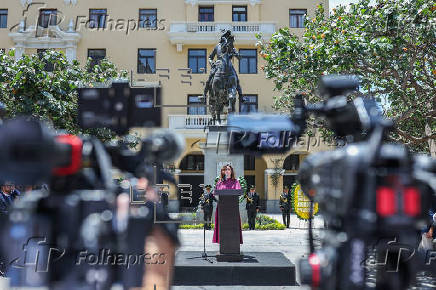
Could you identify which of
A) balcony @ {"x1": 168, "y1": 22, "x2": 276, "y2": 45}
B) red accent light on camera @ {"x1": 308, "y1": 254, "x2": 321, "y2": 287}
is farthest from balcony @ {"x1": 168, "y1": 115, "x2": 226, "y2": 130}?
balcony @ {"x1": 168, "y1": 22, "x2": 276, "y2": 45}

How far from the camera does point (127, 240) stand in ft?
4.89

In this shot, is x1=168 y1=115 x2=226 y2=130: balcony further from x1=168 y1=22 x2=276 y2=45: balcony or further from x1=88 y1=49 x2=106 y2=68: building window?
x1=168 y1=22 x2=276 y2=45: balcony

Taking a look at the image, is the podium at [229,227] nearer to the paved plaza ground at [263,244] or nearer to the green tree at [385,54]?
the paved plaza ground at [263,244]

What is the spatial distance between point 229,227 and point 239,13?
22.6m

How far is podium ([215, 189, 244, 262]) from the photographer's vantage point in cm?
752

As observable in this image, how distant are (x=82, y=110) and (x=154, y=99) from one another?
0.27m

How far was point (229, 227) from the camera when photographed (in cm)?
779

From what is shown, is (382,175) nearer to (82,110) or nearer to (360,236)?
(360,236)

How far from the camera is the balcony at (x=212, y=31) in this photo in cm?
1808

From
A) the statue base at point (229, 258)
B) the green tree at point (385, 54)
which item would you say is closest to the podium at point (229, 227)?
the statue base at point (229, 258)

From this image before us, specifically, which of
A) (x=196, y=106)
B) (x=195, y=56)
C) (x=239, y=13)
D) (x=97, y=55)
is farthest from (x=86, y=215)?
(x=239, y=13)

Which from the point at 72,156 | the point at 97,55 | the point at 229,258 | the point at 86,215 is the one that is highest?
the point at 97,55

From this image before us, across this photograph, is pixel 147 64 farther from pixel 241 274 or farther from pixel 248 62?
pixel 248 62

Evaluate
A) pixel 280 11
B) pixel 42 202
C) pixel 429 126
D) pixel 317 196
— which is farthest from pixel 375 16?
pixel 280 11
